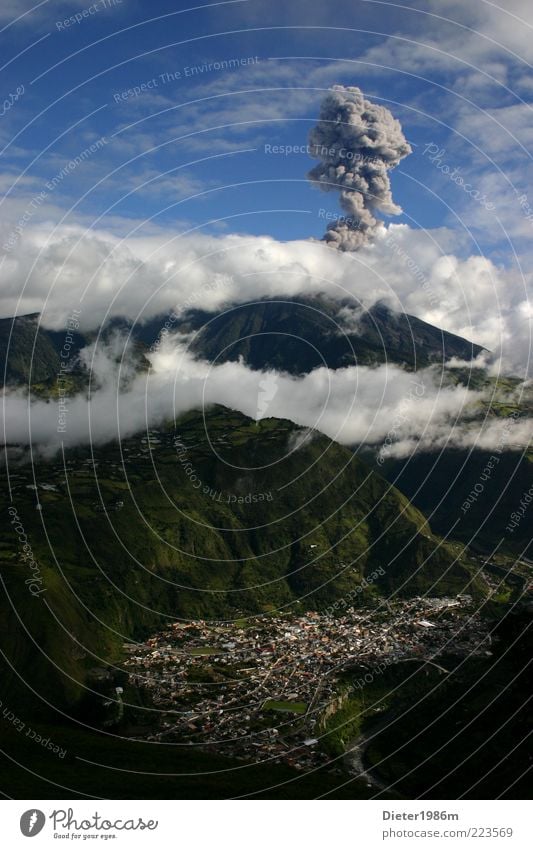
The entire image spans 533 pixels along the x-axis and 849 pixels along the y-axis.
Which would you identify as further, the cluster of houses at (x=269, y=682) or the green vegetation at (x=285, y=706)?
the green vegetation at (x=285, y=706)

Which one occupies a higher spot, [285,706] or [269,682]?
[269,682]

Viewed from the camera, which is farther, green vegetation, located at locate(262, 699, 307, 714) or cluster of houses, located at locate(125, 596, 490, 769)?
green vegetation, located at locate(262, 699, 307, 714)

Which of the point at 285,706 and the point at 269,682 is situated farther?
the point at 269,682

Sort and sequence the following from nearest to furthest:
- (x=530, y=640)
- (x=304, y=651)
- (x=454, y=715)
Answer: (x=530, y=640) < (x=454, y=715) < (x=304, y=651)

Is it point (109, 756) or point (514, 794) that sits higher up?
point (109, 756)

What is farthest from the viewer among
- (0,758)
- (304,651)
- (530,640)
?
(304,651)

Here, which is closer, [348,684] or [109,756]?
[109,756]
